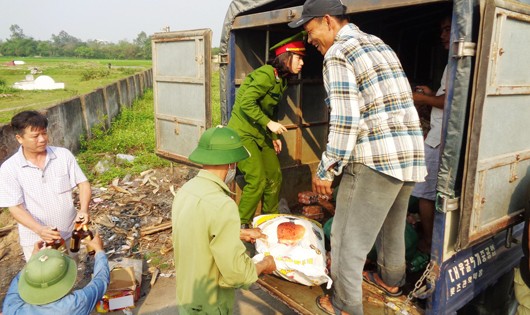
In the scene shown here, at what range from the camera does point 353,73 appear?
8.11ft

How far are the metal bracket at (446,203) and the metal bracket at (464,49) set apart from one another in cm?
91

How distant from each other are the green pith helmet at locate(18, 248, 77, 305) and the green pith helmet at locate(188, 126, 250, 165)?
109 cm

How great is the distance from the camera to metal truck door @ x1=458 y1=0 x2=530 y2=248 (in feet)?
7.76

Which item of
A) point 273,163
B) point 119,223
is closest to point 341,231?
point 273,163

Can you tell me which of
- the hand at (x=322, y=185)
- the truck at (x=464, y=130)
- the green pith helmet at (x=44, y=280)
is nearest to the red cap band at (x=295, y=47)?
the truck at (x=464, y=130)

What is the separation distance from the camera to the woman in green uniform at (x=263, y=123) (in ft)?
13.4

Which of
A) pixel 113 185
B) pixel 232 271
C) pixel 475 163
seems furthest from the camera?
pixel 113 185

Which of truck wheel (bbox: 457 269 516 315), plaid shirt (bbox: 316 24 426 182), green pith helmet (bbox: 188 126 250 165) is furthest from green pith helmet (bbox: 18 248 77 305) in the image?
truck wheel (bbox: 457 269 516 315)

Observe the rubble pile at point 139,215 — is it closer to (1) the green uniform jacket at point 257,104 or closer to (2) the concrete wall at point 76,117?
→ (2) the concrete wall at point 76,117

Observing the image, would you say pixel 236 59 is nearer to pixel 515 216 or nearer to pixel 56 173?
pixel 56 173

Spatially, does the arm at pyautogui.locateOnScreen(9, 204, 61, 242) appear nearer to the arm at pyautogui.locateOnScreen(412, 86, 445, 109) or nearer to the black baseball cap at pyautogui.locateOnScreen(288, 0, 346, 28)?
the black baseball cap at pyautogui.locateOnScreen(288, 0, 346, 28)

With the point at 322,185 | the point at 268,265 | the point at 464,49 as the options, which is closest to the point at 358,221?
the point at 322,185

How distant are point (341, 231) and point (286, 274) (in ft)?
2.52

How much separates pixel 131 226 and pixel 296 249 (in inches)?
136
